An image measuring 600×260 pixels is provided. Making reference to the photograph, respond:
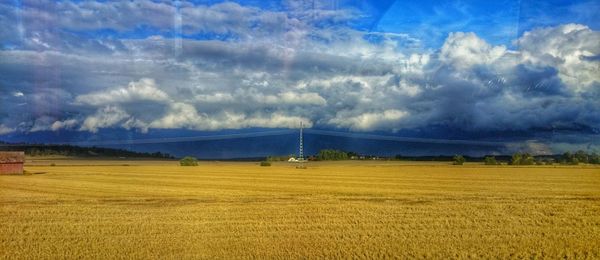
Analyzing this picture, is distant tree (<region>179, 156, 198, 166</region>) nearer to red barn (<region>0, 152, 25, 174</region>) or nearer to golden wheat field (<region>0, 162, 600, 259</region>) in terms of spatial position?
red barn (<region>0, 152, 25, 174</region>)

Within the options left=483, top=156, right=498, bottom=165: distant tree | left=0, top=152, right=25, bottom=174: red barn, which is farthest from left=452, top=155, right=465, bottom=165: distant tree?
left=0, top=152, right=25, bottom=174: red barn

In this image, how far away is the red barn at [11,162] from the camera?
74.0 metres

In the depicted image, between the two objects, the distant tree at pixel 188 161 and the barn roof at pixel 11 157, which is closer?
the barn roof at pixel 11 157

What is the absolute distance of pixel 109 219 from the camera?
77.8 feet

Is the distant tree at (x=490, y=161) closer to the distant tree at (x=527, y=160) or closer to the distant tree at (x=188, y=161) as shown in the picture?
the distant tree at (x=527, y=160)

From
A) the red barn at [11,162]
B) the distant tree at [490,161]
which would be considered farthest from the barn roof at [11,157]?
the distant tree at [490,161]

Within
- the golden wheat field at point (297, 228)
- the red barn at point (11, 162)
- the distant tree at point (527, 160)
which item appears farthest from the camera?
the distant tree at point (527, 160)

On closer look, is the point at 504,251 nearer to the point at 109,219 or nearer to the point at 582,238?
the point at 582,238

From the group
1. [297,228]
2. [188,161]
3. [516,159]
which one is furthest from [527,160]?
[297,228]

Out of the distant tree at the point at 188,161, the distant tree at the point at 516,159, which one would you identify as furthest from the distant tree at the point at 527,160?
the distant tree at the point at 188,161

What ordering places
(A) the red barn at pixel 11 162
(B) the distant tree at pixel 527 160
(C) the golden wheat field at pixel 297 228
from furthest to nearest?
(B) the distant tree at pixel 527 160
(A) the red barn at pixel 11 162
(C) the golden wheat field at pixel 297 228

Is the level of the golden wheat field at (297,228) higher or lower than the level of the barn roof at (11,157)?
lower

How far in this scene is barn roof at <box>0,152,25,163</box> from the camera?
74.0m

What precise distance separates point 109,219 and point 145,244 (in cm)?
658
